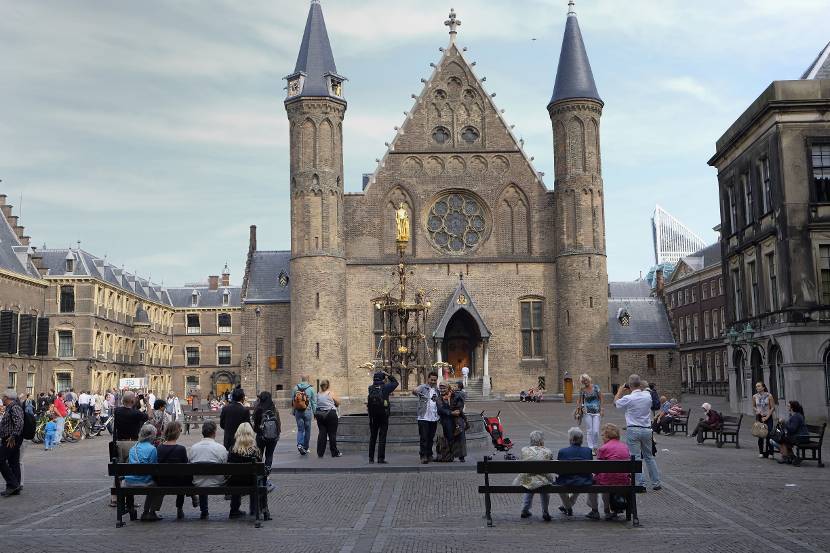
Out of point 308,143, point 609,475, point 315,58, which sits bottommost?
point 609,475

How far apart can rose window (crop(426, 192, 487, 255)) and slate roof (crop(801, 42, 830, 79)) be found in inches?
772

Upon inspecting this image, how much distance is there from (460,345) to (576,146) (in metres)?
12.9

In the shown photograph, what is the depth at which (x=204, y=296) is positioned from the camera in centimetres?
7994

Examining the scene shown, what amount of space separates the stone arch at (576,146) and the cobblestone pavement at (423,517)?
1274 inches

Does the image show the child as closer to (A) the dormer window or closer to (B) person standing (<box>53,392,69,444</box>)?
(B) person standing (<box>53,392,69,444</box>)

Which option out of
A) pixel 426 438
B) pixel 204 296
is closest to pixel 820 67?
pixel 426 438

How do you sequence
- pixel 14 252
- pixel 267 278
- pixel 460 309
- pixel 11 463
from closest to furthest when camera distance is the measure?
pixel 11 463, pixel 460 309, pixel 14 252, pixel 267 278

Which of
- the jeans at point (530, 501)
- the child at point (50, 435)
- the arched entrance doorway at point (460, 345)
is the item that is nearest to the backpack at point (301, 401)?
the jeans at point (530, 501)

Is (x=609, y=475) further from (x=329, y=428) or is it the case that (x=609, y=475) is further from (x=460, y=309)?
(x=460, y=309)

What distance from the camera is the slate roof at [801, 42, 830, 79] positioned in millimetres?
Answer: 34250

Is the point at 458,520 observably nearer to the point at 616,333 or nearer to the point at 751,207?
the point at 751,207

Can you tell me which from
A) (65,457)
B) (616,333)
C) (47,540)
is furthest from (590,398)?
(616,333)

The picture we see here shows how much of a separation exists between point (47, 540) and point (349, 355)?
38.1m

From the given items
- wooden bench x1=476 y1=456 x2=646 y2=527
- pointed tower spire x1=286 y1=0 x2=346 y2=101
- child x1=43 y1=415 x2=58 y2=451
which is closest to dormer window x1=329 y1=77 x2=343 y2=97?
pointed tower spire x1=286 y1=0 x2=346 y2=101
